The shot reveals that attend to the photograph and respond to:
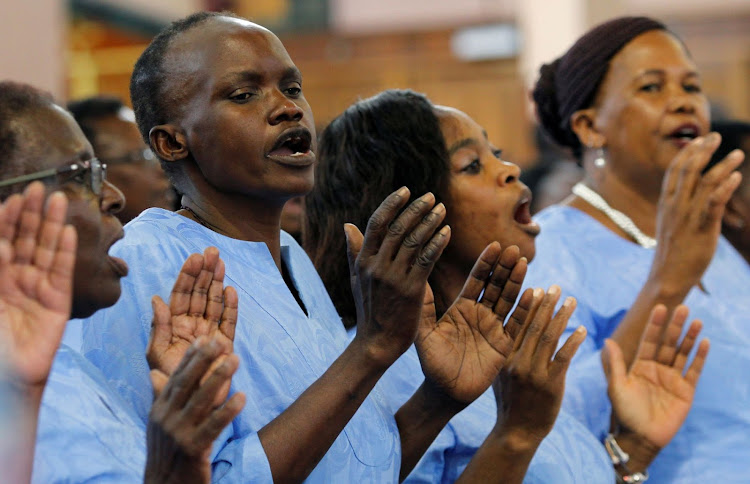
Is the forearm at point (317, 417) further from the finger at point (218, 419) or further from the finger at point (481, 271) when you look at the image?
the finger at point (481, 271)

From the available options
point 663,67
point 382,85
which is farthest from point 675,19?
point 663,67

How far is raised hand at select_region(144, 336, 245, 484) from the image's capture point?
112 centimetres

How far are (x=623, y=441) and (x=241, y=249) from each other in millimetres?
938

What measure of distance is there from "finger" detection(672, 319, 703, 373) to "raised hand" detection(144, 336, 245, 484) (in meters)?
1.18

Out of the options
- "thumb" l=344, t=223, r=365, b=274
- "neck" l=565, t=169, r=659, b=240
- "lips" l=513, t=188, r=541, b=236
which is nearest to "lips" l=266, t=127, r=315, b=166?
"thumb" l=344, t=223, r=365, b=274

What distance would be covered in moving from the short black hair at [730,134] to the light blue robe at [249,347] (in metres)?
1.69

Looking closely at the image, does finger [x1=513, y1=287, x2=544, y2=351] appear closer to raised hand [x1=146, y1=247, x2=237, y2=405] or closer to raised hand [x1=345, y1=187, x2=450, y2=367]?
raised hand [x1=345, y1=187, x2=450, y2=367]

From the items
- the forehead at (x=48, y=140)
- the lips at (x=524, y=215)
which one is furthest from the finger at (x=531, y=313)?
the forehead at (x=48, y=140)

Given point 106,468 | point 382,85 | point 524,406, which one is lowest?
point 382,85

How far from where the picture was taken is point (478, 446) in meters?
1.84

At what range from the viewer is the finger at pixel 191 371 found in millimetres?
1114

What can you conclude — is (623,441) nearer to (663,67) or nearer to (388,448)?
(388,448)

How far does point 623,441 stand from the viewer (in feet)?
6.77

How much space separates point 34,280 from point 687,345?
138cm
